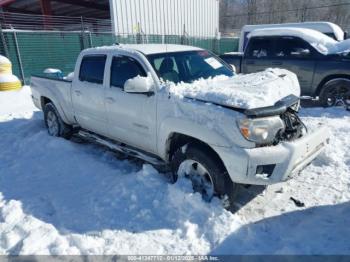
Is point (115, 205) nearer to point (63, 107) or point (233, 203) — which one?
point (233, 203)

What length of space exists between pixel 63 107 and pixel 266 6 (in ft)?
163

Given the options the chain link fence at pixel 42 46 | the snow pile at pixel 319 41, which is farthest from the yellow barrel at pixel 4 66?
the snow pile at pixel 319 41

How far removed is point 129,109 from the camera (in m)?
3.98

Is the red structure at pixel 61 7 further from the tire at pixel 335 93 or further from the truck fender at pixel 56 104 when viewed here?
the tire at pixel 335 93

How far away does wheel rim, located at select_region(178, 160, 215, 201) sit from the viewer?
3.35 meters

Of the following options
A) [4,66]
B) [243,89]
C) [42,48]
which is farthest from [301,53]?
[42,48]

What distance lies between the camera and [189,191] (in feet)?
11.1

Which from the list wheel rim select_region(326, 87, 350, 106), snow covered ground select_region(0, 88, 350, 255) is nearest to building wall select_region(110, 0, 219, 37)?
wheel rim select_region(326, 87, 350, 106)

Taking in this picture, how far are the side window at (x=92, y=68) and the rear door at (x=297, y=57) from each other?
5.28 meters

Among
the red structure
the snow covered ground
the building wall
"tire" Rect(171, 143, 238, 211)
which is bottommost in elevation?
the snow covered ground

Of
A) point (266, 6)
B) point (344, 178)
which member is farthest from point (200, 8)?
point (266, 6)

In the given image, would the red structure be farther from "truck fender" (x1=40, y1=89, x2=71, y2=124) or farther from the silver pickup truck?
the silver pickup truck

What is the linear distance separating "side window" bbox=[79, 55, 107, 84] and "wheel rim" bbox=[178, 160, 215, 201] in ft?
6.56

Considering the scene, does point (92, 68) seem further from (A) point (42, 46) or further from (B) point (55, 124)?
(A) point (42, 46)
